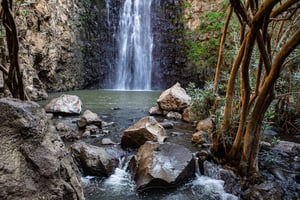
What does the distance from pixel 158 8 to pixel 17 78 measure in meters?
22.0

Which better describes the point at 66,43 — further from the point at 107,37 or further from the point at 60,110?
the point at 60,110

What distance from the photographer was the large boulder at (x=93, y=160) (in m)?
3.76

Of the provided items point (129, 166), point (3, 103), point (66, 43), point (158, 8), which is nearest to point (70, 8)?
point (66, 43)

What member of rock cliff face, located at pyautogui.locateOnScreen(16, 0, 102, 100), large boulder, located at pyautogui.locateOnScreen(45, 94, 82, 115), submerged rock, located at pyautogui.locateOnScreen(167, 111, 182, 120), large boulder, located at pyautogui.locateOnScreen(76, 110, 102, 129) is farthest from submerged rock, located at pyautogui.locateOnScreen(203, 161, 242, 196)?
rock cliff face, located at pyautogui.locateOnScreen(16, 0, 102, 100)

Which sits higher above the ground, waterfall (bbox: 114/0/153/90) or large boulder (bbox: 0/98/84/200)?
waterfall (bbox: 114/0/153/90)

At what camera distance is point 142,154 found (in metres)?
3.92

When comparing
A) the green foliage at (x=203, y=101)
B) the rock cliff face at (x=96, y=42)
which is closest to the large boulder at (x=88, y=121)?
the green foliage at (x=203, y=101)

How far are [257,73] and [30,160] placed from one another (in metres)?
3.15

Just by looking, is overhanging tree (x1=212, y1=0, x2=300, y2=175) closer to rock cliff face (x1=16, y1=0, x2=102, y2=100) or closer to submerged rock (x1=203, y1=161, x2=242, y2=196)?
submerged rock (x1=203, y1=161, x2=242, y2=196)

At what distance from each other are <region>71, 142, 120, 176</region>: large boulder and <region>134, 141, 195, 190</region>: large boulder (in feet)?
1.60

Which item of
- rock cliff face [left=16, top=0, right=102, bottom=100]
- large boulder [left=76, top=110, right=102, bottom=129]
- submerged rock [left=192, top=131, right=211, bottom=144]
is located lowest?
submerged rock [left=192, top=131, right=211, bottom=144]

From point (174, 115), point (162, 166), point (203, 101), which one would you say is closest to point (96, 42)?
point (174, 115)

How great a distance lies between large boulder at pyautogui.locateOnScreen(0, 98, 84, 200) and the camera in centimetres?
150

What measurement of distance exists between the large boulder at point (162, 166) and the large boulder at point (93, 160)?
1.60 feet
